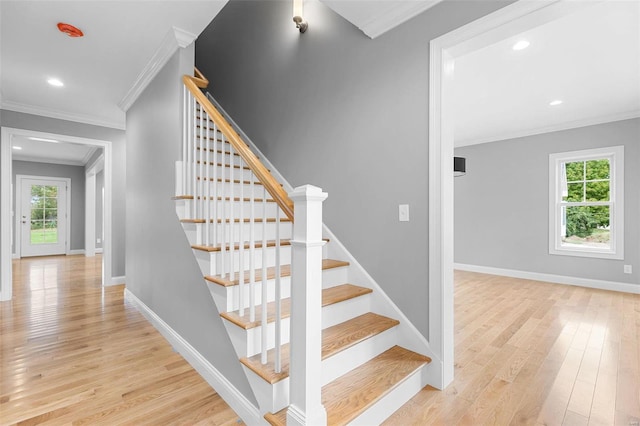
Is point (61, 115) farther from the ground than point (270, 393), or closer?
farther from the ground

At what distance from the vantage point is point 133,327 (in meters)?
2.97

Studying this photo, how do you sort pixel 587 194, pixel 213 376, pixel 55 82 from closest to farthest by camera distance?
pixel 213 376
pixel 55 82
pixel 587 194

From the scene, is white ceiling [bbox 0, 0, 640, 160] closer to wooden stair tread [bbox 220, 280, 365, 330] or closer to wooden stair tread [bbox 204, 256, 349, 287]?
wooden stair tread [bbox 204, 256, 349, 287]

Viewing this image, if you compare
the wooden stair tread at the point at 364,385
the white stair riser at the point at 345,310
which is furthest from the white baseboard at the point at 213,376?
the white stair riser at the point at 345,310

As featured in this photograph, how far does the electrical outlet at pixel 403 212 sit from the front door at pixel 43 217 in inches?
378

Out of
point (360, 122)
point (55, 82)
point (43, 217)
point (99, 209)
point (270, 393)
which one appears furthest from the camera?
point (99, 209)

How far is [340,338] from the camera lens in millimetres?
1805

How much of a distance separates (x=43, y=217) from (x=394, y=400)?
32.6 feet

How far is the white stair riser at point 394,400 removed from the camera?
Answer: 148 centimetres

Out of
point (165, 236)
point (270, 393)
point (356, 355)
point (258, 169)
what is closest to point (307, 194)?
point (258, 169)

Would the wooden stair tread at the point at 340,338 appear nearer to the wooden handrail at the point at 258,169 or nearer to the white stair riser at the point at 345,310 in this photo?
the white stair riser at the point at 345,310

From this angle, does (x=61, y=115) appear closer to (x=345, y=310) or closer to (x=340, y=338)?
(x=345, y=310)

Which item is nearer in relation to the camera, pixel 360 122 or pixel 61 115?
pixel 360 122

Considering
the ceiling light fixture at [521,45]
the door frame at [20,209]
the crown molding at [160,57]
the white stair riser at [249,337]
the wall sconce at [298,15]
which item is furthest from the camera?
the door frame at [20,209]
